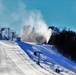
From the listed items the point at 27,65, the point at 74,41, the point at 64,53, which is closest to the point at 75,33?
the point at 74,41

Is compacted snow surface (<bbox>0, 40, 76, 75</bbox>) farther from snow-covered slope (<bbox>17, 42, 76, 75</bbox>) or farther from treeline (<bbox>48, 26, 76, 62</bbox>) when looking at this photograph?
treeline (<bbox>48, 26, 76, 62</bbox>)

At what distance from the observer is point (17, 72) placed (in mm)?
32719

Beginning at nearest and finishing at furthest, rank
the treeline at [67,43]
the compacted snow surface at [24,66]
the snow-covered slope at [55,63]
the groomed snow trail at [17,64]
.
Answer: the groomed snow trail at [17,64] < the compacted snow surface at [24,66] < the snow-covered slope at [55,63] < the treeline at [67,43]

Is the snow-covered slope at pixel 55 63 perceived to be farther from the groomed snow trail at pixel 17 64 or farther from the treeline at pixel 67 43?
the treeline at pixel 67 43

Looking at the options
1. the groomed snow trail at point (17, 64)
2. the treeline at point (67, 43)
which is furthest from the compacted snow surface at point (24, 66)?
the treeline at point (67, 43)

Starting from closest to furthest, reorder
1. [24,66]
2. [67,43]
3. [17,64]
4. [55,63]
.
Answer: [24,66] < [17,64] < [55,63] < [67,43]

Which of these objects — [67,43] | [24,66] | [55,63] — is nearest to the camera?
[24,66]

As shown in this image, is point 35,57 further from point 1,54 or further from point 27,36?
point 27,36

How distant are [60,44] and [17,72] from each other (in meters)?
37.0

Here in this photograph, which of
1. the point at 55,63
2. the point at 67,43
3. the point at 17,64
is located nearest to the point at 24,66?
the point at 17,64

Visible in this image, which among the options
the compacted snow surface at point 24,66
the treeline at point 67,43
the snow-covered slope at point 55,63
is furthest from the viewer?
the treeline at point 67,43

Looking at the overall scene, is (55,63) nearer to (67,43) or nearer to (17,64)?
(17,64)

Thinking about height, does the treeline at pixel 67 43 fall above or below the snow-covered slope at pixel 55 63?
above

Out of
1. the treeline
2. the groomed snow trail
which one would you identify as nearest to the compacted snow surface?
the groomed snow trail
